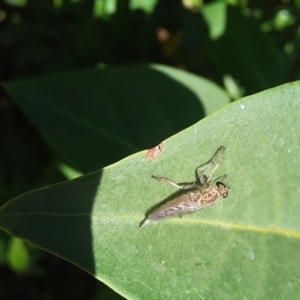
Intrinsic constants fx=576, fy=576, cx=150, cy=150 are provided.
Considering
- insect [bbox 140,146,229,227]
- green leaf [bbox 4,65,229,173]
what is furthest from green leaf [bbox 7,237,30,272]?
insect [bbox 140,146,229,227]

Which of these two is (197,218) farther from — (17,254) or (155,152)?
(17,254)

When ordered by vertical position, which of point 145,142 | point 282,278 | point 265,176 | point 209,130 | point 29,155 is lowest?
point 29,155

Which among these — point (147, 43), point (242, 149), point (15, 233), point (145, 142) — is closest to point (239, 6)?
point (147, 43)

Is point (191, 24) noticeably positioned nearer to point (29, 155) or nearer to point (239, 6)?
point (239, 6)

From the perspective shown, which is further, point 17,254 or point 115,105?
point 17,254

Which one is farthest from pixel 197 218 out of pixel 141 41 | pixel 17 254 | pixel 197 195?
pixel 17 254

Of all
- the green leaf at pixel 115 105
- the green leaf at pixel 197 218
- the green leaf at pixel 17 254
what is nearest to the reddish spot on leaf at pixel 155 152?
the green leaf at pixel 197 218

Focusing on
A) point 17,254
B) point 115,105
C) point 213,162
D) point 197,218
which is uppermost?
point 213,162
